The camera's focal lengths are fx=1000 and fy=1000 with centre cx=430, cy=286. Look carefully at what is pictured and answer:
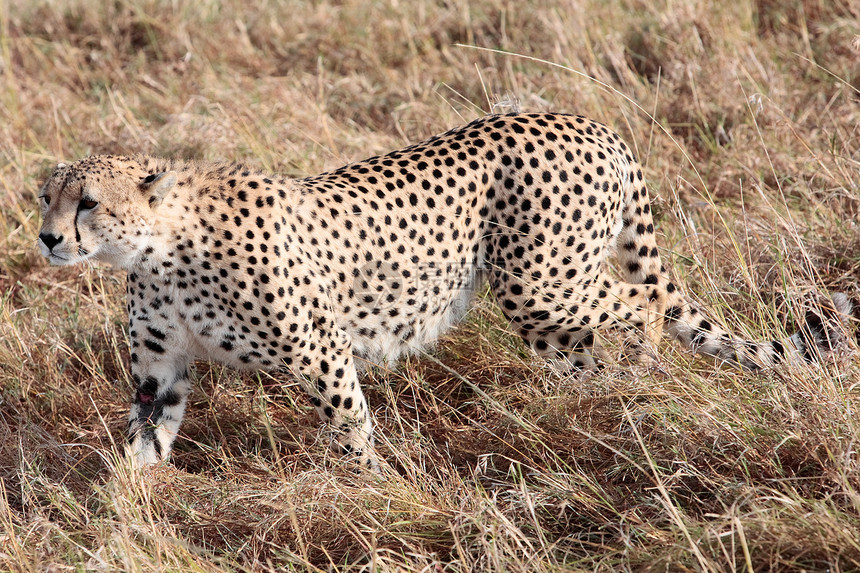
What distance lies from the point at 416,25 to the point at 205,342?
3860 millimetres

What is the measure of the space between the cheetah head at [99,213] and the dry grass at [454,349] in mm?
635

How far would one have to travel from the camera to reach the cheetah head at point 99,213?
312 cm

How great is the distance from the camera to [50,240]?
310 cm

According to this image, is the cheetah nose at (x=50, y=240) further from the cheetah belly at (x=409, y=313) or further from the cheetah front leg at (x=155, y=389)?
the cheetah belly at (x=409, y=313)

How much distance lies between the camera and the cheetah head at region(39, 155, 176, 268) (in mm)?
3117

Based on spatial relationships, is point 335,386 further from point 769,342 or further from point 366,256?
point 769,342

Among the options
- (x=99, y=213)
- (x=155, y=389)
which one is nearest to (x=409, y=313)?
(x=155, y=389)

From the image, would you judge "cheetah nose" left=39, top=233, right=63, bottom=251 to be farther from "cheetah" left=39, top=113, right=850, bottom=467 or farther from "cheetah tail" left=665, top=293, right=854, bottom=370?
"cheetah tail" left=665, top=293, right=854, bottom=370

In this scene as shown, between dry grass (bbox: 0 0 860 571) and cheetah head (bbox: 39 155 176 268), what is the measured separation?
635 mm

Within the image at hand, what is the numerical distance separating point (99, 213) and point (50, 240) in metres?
0.17

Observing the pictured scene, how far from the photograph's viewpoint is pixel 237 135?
17.5 ft

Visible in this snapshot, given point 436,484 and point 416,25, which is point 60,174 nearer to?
point 436,484

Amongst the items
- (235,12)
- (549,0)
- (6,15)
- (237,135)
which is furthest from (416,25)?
(6,15)

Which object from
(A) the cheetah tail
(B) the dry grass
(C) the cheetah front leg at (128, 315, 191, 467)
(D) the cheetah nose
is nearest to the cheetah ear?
(D) the cheetah nose
